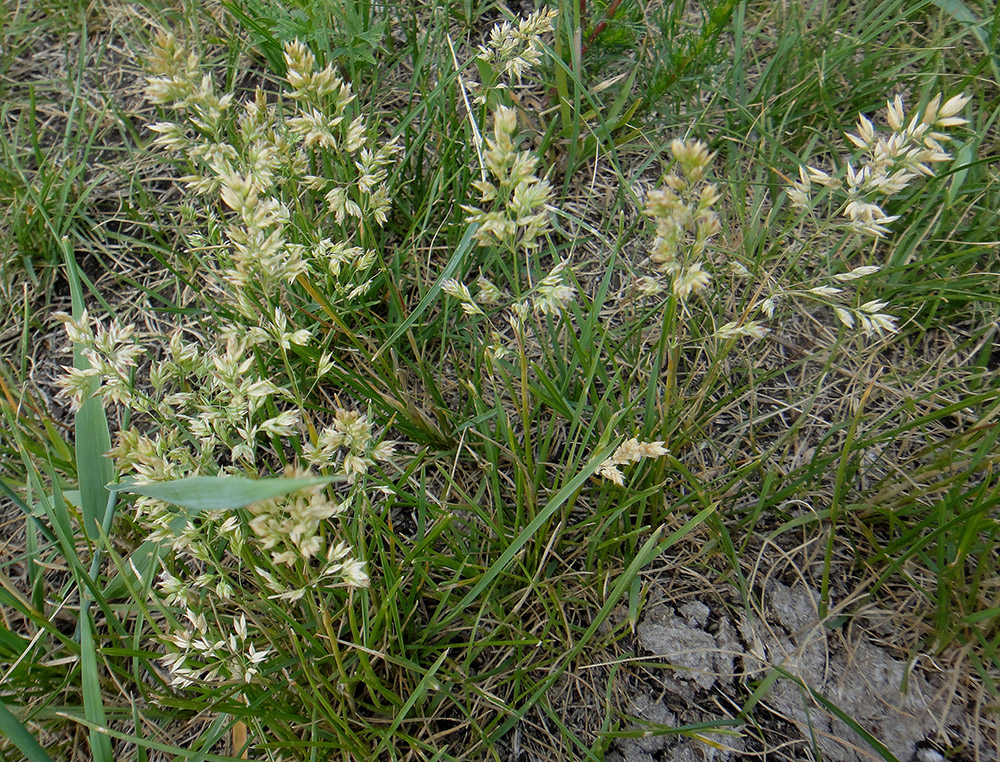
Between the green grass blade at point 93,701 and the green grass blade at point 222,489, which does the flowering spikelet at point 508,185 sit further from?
the green grass blade at point 93,701

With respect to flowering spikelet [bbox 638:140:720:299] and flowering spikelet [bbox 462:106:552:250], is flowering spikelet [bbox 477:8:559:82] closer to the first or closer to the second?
flowering spikelet [bbox 462:106:552:250]

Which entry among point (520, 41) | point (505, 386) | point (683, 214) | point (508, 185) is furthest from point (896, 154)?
point (505, 386)

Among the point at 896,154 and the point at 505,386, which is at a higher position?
the point at 896,154

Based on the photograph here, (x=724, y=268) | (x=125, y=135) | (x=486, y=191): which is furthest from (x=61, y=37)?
(x=724, y=268)

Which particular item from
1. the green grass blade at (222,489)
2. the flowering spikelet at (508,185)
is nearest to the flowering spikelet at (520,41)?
the flowering spikelet at (508,185)

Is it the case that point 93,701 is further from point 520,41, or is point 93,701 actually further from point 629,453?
point 520,41

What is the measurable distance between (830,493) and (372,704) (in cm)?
132

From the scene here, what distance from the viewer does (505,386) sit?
1.94 meters

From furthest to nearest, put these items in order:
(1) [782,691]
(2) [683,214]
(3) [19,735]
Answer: (1) [782,691] → (3) [19,735] → (2) [683,214]

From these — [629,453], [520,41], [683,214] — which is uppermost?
[520,41]

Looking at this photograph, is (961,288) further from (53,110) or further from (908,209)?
(53,110)

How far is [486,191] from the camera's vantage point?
1.20 m

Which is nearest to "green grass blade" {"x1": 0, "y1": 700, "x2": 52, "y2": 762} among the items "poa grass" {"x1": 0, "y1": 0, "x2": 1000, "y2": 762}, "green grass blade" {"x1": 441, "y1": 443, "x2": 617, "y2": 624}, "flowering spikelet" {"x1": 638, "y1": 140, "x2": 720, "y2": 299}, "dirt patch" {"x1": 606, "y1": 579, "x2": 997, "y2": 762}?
"poa grass" {"x1": 0, "y1": 0, "x2": 1000, "y2": 762}

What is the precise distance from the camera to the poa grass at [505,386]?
4.95 feet
